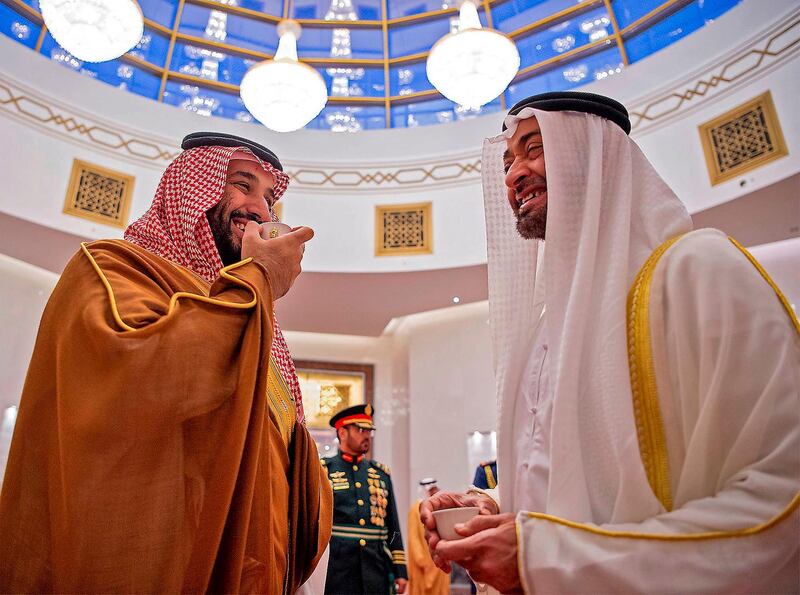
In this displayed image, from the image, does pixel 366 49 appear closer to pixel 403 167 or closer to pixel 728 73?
pixel 403 167

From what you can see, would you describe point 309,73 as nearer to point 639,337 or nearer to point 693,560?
point 639,337

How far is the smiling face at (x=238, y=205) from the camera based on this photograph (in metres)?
1.86

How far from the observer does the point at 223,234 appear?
6.08 feet

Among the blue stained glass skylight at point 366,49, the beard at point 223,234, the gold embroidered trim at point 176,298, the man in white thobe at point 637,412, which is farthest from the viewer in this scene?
the blue stained glass skylight at point 366,49

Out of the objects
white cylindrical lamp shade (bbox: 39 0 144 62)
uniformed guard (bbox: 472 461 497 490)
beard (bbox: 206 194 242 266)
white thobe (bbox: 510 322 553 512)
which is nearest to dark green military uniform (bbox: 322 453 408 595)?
uniformed guard (bbox: 472 461 497 490)

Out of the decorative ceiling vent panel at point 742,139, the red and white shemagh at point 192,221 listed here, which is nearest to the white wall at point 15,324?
the red and white shemagh at point 192,221

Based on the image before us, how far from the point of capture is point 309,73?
18.6 ft

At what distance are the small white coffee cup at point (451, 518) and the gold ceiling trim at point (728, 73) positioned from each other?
18.9ft

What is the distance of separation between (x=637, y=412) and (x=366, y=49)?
772 cm

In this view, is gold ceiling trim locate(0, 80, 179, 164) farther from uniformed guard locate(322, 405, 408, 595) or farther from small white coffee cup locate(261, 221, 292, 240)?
small white coffee cup locate(261, 221, 292, 240)

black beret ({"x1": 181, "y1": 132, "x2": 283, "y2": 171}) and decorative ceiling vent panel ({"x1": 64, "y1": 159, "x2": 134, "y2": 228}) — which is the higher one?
decorative ceiling vent panel ({"x1": 64, "y1": 159, "x2": 134, "y2": 228})

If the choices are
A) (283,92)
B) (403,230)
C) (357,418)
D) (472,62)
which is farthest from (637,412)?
(403,230)

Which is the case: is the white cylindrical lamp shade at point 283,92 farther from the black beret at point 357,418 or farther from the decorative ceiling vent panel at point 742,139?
the decorative ceiling vent panel at point 742,139

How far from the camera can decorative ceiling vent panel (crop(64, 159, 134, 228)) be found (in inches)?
237
